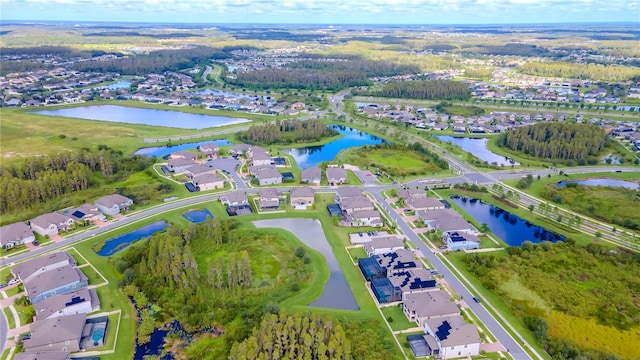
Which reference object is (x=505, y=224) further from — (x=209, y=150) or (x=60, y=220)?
(x=60, y=220)

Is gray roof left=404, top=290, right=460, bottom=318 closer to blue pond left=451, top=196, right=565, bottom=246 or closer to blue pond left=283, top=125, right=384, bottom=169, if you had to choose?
blue pond left=451, top=196, right=565, bottom=246

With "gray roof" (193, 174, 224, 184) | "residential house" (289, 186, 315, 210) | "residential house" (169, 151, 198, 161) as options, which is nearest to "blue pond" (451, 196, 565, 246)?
"residential house" (289, 186, 315, 210)

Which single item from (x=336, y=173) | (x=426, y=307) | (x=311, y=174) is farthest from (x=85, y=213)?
(x=426, y=307)

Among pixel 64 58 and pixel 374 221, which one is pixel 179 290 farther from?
pixel 64 58

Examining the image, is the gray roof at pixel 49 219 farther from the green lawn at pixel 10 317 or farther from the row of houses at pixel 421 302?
the row of houses at pixel 421 302

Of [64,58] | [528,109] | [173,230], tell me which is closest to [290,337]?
[173,230]

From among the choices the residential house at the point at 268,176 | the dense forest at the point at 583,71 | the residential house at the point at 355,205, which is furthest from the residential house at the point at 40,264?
the dense forest at the point at 583,71
